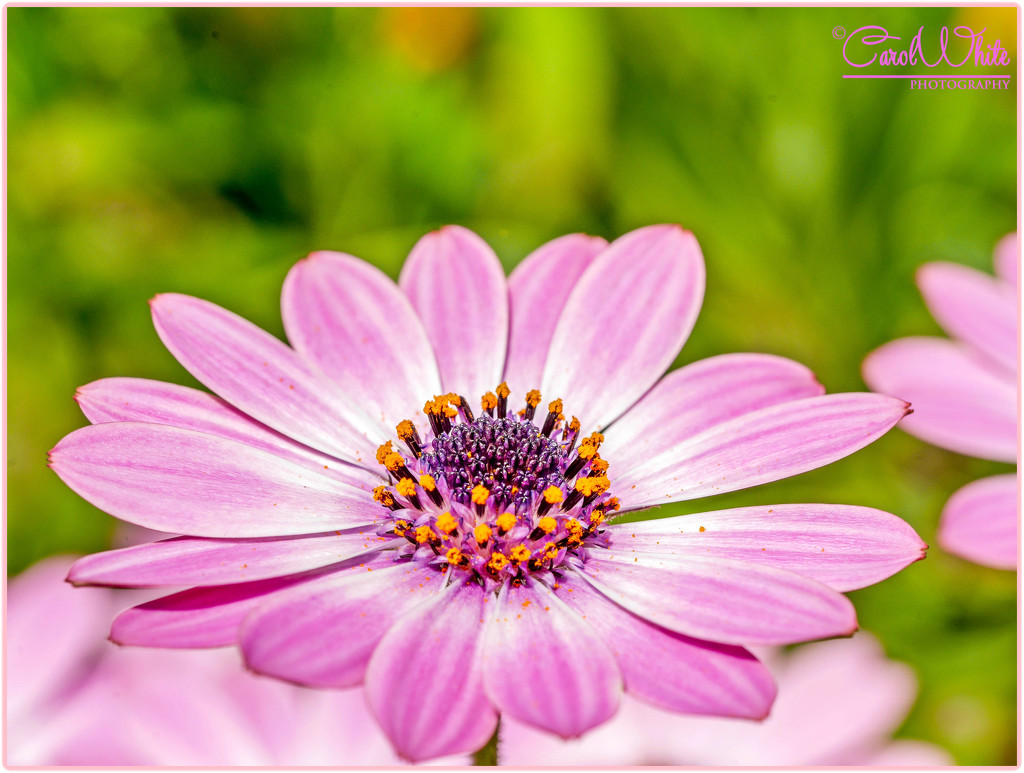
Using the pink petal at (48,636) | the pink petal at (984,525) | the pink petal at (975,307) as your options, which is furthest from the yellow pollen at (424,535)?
the pink petal at (975,307)

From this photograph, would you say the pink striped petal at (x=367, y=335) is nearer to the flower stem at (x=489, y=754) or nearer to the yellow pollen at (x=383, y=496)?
the yellow pollen at (x=383, y=496)

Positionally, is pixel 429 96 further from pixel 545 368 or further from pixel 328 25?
pixel 545 368

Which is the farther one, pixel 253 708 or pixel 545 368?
pixel 545 368

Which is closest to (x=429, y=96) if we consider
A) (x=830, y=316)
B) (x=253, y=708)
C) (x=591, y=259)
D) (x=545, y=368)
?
(x=591, y=259)

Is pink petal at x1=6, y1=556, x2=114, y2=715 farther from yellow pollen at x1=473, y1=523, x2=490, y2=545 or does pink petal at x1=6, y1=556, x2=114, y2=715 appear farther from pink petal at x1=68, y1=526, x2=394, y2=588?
yellow pollen at x1=473, y1=523, x2=490, y2=545

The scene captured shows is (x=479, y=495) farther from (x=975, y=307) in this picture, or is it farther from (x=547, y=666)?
(x=975, y=307)

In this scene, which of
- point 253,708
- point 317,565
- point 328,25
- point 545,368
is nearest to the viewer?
point 317,565
